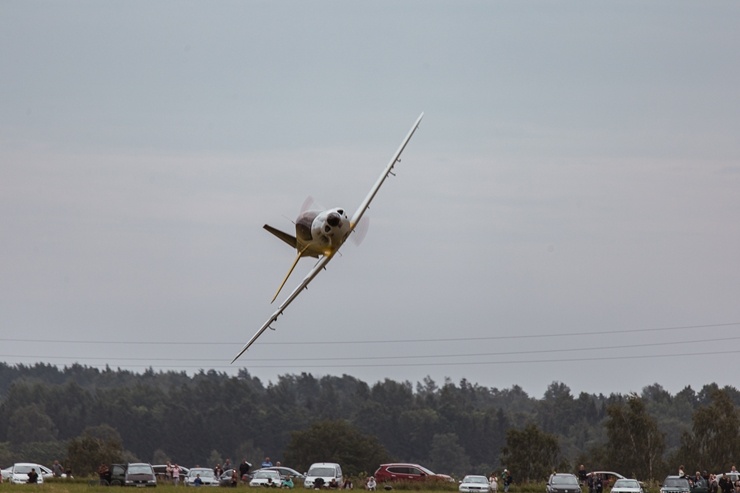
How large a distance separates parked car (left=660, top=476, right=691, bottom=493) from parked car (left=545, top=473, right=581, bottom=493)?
15.4 ft

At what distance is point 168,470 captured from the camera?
3359 inches

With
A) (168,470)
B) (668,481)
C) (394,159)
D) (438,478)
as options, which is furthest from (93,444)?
(394,159)

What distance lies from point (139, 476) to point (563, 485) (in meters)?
22.2

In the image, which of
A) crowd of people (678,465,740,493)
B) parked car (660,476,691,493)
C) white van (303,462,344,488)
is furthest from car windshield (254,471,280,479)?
crowd of people (678,465,740,493)

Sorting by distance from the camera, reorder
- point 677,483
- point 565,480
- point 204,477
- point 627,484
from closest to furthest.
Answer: point 677,483, point 627,484, point 565,480, point 204,477

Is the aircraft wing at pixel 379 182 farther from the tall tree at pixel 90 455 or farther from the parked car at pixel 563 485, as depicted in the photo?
the tall tree at pixel 90 455

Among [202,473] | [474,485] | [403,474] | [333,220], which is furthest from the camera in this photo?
[403,474]

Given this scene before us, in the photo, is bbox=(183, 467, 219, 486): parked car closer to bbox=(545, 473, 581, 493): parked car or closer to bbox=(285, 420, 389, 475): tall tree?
bbox=(545, 473, 581, 493): parked car

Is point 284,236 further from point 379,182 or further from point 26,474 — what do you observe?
point 26,474

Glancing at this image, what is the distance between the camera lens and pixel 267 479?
77750mm

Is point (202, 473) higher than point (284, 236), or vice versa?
point (284, 236)

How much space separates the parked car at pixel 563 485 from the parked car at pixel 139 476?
20.9m

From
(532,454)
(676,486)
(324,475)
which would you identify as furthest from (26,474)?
(532,454)

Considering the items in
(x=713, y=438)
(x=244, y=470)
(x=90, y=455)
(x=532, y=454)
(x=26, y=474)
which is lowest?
(x=26, y=474)
